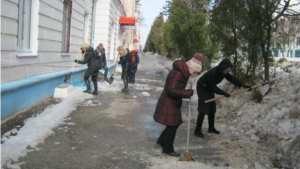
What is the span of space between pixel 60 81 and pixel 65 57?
4.98ft

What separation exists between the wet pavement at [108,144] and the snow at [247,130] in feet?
0.54

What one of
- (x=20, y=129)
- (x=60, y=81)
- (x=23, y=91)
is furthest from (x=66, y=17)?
(x=20, y=129)

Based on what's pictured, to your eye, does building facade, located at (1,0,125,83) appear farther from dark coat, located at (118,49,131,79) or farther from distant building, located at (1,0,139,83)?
dark coat, located at (118,49,131,79)

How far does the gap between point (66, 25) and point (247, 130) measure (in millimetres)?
7589

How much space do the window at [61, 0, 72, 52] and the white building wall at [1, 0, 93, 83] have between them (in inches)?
13.3

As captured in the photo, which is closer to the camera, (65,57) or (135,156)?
(135,156)

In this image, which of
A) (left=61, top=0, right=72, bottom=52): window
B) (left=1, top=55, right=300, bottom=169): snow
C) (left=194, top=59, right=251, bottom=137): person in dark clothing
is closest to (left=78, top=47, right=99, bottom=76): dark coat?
(left=1, top=55, right=300, bottom=169): snow

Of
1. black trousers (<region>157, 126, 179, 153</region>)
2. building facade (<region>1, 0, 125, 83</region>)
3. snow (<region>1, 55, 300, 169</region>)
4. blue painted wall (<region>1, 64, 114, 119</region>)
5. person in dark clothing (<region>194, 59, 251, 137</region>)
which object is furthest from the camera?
building facade (<region>1, 0, 125, 83</region>)

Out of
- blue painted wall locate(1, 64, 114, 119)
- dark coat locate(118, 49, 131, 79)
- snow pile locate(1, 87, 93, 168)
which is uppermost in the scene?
dark coat locate(118, 49, 131, 79)

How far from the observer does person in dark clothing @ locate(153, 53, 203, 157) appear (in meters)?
5.00

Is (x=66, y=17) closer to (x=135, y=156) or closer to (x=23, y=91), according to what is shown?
(x=23, y=91)

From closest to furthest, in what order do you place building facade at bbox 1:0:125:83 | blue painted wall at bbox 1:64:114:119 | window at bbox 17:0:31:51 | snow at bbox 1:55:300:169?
1. snow at bbox 1:55:300:169
2. blue painted wall at bbox 1:64:114:119
3. building facade at bbox 1:0:125:83
4. window at bbox 17:0:31:51

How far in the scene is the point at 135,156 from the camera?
521 centimetres

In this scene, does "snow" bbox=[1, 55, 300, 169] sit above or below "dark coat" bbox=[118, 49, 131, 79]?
below
